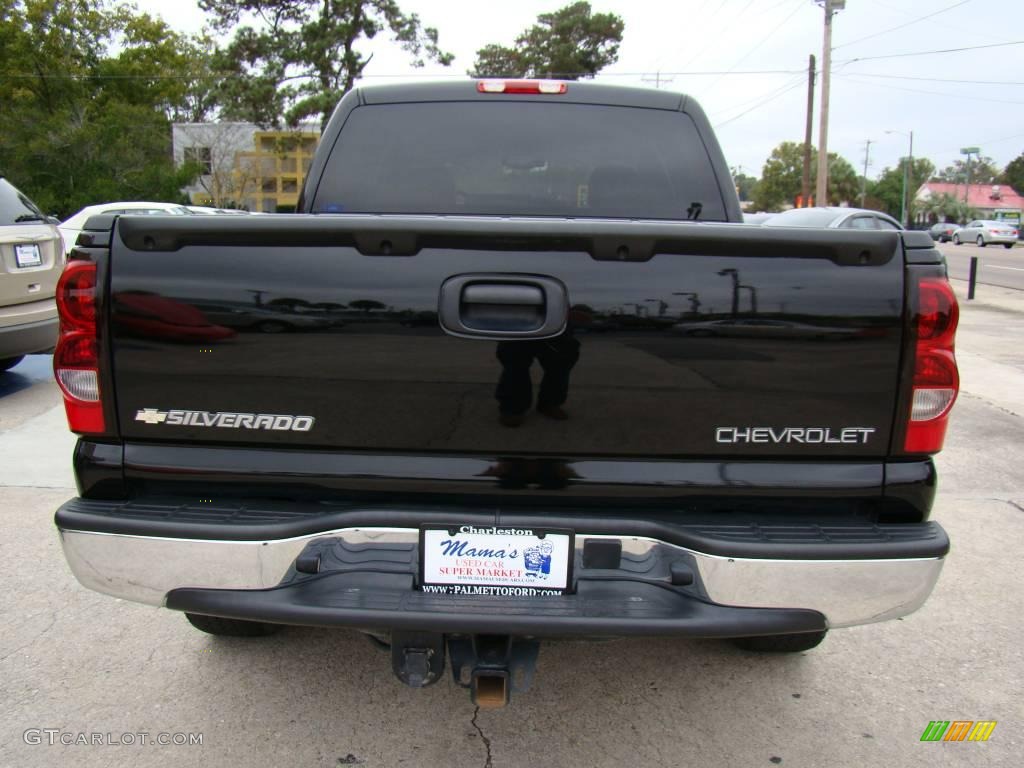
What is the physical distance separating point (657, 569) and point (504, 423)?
519 mm

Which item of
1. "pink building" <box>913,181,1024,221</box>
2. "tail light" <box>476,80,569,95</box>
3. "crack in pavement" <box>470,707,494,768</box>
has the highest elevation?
"pink building" <box>913,181,1024,221</box>

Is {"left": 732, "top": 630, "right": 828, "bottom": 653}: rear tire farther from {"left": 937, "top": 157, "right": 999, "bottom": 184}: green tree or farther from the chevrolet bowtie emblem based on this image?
{"left": 937, "top": 157, "right": 999, "bottom": 184}: green tree

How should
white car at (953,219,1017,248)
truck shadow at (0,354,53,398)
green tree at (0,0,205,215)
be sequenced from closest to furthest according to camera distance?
1. truck shadow at (0,354,53,398)
2. green tree at (0,0,205,215)
3. white car at (953,219,1017,248)

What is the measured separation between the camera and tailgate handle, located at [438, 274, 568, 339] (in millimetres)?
1941

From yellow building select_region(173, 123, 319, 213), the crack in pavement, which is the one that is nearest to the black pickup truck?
the crack in pavement

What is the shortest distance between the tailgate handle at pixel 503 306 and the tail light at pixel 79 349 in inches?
35.0

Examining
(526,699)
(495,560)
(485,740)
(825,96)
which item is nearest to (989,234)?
(825,96)

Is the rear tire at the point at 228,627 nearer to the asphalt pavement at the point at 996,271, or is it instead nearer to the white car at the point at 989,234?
the asphalt pavement at the point at 996,271

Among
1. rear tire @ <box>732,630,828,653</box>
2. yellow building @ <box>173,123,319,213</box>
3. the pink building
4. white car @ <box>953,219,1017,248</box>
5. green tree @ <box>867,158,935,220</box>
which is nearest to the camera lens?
rear tire @ <box>732,630,828,653</box>

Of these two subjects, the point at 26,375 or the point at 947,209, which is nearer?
the point at 26,375

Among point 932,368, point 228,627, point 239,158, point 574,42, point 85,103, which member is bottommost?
point 228,627

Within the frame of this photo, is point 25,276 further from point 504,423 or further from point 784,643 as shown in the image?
point 784,643

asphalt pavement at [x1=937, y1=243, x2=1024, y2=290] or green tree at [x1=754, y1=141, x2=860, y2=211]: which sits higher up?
green tree at [x1=754, y1=141, x2=860, y2=211]

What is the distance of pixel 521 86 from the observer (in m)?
3.29
